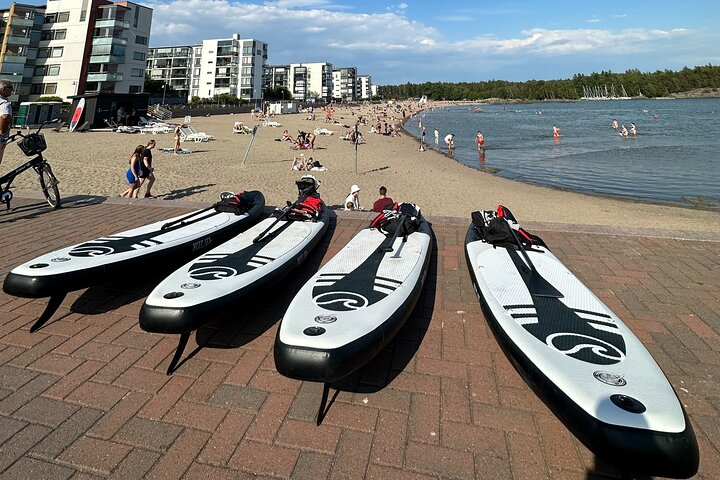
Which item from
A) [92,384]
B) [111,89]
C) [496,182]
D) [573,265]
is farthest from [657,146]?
[111,89]

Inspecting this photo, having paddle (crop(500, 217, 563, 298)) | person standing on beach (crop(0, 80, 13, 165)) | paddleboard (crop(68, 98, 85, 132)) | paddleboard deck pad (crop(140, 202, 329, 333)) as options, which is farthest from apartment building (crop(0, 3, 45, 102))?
paddle (crop(500, 217, 563, 298))

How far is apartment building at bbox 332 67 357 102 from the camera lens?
164875mm

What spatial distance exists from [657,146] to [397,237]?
35.5 metres

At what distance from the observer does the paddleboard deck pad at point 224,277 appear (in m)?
2.91

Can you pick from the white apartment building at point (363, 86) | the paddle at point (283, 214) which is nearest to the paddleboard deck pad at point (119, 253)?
the paddle at point (283, 214)

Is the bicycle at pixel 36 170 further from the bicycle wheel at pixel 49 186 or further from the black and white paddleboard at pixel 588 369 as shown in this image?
the black and white paddleboard at pixel 588 369

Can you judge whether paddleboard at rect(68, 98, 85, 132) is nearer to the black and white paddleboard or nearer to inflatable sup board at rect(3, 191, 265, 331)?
inflatable sup board at rect(3, 191, 265, 331)

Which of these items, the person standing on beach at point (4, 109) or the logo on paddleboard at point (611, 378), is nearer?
the logo on paddleboard at point (611, 378)

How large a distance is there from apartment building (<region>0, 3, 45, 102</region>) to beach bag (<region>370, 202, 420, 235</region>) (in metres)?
61.2

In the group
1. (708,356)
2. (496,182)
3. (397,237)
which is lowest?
(708,356)

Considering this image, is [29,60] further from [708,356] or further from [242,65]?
[708,356]

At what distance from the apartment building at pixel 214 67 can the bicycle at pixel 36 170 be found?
8864 cm

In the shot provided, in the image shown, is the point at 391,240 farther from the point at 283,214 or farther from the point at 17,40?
the point at 17,40

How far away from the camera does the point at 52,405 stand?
8.45 ft
